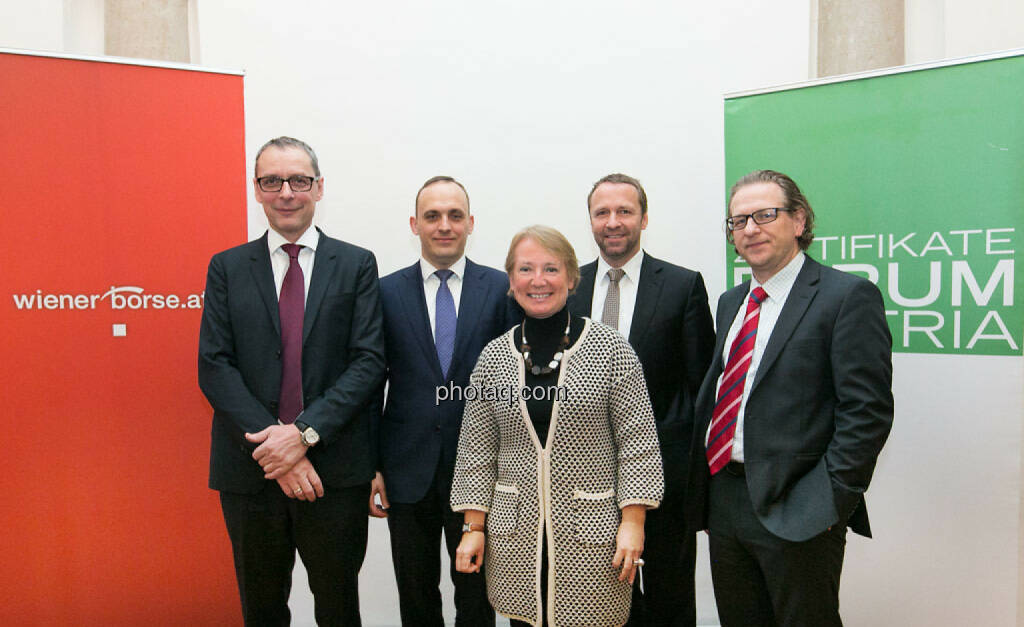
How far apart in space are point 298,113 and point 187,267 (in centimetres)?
117

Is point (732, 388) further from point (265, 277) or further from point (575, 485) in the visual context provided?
point (265, 277)

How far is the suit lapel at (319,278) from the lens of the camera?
90.6 inches

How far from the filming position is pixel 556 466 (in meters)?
1.96

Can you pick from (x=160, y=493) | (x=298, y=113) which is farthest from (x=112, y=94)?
(x=160, y=493)

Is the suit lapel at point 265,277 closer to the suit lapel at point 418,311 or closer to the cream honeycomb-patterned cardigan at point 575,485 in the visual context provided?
the suit lapel at point 418,311

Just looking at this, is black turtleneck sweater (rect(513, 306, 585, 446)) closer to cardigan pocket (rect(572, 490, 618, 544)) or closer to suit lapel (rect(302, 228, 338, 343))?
cardigan pocket (rect(572, 490, 618, 544))

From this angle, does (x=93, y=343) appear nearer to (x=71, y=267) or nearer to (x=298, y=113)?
(x=71, y=267)

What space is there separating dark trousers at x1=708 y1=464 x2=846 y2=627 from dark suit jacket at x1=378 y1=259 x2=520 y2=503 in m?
0.91

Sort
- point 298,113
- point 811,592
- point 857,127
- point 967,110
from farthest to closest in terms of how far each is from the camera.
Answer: point 298,113, point 857,127, point 967,110, point 811,592

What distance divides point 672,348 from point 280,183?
152 centimetres

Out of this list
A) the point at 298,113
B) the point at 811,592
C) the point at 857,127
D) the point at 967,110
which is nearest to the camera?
the point at 811,592

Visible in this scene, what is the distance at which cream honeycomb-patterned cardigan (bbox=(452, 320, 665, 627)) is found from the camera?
6.37ft

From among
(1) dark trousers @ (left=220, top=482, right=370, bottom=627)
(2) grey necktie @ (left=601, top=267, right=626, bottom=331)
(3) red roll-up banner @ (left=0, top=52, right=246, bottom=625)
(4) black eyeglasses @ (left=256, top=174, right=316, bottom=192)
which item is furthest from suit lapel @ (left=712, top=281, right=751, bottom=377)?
(3) red roll-up banner @ (left=0, top=52, right=246, bottom=625)

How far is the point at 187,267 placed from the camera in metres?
2.91
